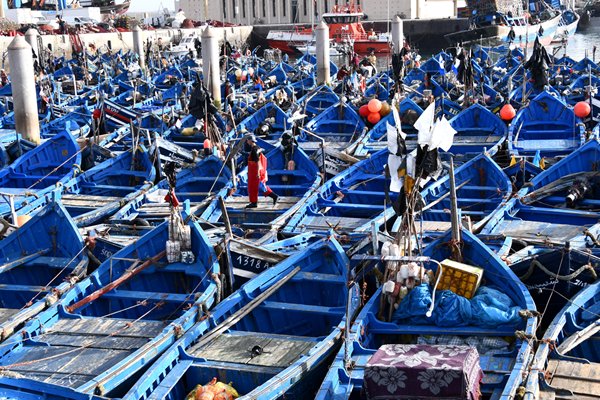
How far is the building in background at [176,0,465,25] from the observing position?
84.8 meters

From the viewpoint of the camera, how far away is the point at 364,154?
23.2 metres

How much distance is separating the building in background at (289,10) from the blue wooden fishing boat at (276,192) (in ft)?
210

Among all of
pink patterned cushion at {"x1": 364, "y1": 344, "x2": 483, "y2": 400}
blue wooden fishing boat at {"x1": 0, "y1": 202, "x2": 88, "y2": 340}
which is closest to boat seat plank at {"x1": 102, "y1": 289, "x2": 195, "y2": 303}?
blue wooden fishing boat at {"x1": 0, "y1": 202, "x2": 88, "y2": 340}

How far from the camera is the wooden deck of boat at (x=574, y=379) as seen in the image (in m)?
10.4

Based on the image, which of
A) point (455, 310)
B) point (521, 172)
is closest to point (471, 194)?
point (521, 172)

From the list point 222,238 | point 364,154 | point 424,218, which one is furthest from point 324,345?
point 364,154

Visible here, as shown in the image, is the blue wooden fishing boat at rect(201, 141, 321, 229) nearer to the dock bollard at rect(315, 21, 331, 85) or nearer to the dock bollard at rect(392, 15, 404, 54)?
the dock bollard at rect(315, 21, 331, 85)

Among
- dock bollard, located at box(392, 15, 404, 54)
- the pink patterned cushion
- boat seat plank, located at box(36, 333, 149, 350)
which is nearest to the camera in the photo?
the pink patterned cushion

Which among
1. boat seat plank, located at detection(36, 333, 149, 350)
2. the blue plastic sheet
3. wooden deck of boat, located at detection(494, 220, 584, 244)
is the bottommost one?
boat seat plank, located at detection(36, 333, 149, 350)

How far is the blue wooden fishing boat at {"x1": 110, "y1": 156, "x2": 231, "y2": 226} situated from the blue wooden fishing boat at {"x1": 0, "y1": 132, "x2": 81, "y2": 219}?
2.38 m

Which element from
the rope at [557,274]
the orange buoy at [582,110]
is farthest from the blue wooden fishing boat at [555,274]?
the orange buoy at [582,110]

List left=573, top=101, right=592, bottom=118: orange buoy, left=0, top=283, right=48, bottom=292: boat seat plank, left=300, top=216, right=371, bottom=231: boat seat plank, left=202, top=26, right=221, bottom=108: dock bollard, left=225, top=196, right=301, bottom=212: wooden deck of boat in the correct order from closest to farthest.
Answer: left=0, top=283, right=48, bottom=292: boat seat plank, left=300, top=216, right=371, bottom=231: boat seat plank, left=225, top=196, right=301, bottom=212: wooden deck of boat, left=573, top=101, right=592, bottom=118: orange buoy, left=202, top=26, right=221, bottom=108: dock bollard

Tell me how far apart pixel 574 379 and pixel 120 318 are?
6.84 meters

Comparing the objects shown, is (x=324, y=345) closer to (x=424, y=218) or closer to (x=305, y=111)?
(x=424, y=218)
